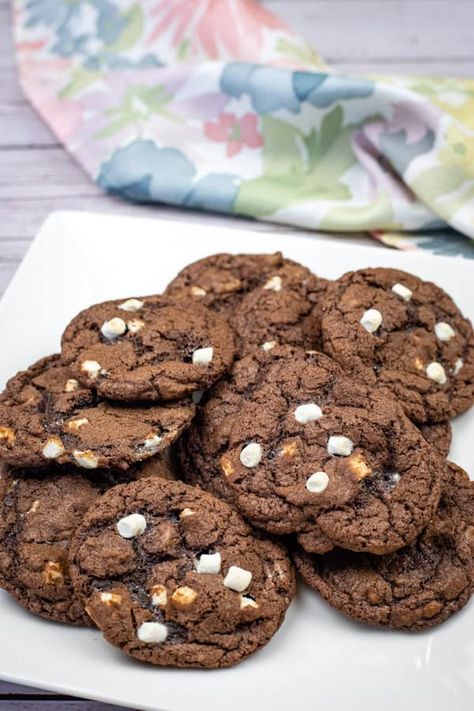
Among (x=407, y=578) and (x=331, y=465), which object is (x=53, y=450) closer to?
(x=331, y=465)

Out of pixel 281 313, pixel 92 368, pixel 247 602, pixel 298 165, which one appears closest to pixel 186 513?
pixel 247 602

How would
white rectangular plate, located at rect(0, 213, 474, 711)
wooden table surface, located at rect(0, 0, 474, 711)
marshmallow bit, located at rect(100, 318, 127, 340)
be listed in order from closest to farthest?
1. white rectangular plate, located at rect(0, 213, 474, 711)
2. marshmallow bit, located at rect(100, 318, 127, 340)
3. wooden table surface, located at rect(0, 0, 474, 711)

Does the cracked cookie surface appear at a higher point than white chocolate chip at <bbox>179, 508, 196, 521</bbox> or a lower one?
lower

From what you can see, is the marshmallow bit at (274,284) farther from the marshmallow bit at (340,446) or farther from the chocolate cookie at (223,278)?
the marshmallow bit at (340,446)

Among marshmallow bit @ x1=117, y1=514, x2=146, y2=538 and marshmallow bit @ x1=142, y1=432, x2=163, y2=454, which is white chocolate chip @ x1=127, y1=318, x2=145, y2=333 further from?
marshmallow bit @ x1=117, y1=514, x2=146, y2=538

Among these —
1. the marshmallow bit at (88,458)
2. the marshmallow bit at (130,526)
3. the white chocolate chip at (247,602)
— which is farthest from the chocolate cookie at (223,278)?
the white chocolate chip at (247,602)

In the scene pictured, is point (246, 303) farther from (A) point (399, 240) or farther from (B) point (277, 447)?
(A) point (399, 240)

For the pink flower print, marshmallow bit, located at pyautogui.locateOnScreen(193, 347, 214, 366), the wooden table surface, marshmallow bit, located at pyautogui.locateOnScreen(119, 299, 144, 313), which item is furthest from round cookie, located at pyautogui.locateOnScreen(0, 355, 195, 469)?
the pink flower print
